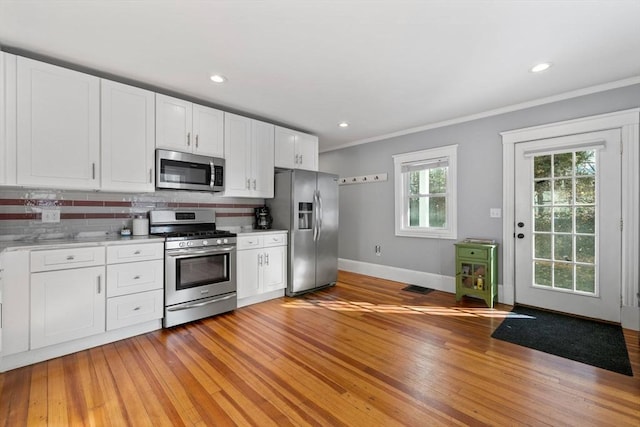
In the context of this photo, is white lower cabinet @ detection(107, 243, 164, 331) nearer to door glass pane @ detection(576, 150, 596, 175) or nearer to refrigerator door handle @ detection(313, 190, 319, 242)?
refrigerator door handle @ detection(313, 190, 319, 242)

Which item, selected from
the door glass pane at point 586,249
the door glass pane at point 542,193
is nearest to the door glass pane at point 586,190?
the door glass pane at point 542,193

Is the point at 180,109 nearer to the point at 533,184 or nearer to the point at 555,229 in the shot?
the point at 533,184

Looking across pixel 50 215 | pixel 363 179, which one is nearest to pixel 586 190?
pixel 363 179

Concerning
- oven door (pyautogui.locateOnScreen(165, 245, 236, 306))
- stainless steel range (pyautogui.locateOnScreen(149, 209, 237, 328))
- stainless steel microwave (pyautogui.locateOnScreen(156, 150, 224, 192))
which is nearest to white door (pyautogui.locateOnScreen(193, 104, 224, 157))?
stainless steel microwave (pyautogui.locateOnScreen(156, 150, 224, 192))

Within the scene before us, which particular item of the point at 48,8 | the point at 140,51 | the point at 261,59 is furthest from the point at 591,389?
the point at 48,8

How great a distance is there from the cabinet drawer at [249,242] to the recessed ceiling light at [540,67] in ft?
11.0

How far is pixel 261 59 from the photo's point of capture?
8.15 ft

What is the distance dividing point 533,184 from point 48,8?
4.79 metres

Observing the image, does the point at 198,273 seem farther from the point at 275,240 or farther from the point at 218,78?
the point at 218,78

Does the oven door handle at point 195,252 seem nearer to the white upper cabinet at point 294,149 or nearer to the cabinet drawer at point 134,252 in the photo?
the cabinet drawer at point 134,252

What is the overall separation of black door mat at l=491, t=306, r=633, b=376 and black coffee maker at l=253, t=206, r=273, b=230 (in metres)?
3.03

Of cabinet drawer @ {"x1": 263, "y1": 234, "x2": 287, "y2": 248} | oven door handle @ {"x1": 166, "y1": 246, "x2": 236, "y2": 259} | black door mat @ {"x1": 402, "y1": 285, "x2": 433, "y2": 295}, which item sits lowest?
black door mat @ {"x1": 402, "y1": 285, "x2": 433, "y2": 295}

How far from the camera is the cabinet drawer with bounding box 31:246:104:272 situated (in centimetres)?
221

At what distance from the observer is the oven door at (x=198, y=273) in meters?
2.89
